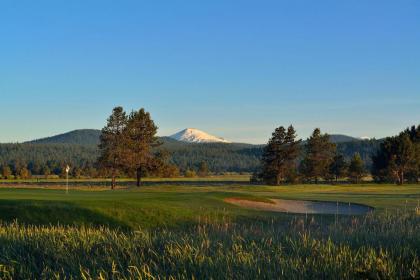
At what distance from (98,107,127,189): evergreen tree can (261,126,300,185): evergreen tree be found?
28.1 meters

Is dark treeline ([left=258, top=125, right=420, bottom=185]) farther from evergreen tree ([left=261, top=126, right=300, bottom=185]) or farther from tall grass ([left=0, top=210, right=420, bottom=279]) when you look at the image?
tall grass ([left=0, top=210, right=420, bottom=279])

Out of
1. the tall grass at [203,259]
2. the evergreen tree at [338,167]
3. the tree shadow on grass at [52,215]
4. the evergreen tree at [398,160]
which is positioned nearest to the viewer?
the tall grass at [203,259]

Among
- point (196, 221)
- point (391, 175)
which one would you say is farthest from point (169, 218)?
point (391, 175)

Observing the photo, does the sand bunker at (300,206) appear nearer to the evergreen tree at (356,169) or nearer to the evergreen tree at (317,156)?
the evergreen tree at (317,156)

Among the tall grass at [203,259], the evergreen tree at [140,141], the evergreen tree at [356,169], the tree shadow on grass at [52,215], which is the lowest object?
the tree shadow on grass at [52,215]

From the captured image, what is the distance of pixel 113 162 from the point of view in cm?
7531

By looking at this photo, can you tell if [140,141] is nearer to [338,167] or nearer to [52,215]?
[338,167]

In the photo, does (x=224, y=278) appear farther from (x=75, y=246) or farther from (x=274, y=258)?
(x=75, y=246)

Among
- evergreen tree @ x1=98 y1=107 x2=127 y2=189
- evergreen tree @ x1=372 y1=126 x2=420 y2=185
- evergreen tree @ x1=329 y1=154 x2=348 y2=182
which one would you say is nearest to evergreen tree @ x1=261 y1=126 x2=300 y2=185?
evergreen tree @ x1=329 y1=154 x2=348 y2=182

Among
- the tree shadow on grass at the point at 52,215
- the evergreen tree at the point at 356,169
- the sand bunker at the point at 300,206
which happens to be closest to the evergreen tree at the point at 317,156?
the evergreen tree at the point at 356,169

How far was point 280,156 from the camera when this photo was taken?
9212cm

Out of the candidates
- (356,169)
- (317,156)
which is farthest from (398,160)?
(317,156)

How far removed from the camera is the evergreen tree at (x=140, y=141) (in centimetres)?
7600

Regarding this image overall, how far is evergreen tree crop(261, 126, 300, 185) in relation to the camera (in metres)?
92.1
